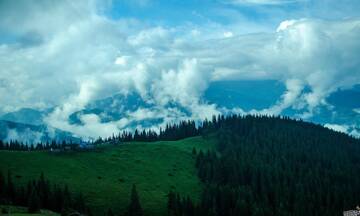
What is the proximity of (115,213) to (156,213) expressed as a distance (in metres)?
18.1

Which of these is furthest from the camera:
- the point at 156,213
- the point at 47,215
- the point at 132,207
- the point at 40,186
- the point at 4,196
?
Result: the point at 156,213

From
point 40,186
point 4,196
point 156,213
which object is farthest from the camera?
point 156,213

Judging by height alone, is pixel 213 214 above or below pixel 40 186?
below

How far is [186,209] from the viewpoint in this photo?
633 ft

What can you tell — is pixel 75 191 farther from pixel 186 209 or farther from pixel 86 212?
pixel 186 209

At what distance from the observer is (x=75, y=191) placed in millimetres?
191000

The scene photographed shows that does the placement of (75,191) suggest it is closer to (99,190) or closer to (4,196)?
(99,190)

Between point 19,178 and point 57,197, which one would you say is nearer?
point 57,197

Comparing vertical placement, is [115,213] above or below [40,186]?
below

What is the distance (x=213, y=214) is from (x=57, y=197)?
227 feet

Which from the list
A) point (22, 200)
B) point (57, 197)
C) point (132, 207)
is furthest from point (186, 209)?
point (22, 200)

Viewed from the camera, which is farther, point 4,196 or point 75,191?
point 75,191

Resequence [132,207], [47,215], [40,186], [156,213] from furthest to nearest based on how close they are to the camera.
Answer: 1. [156,213]
2. [132,207]
3. [40,186]
4. [47,215]

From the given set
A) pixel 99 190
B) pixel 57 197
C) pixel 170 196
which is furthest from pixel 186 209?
pixel 57 197
